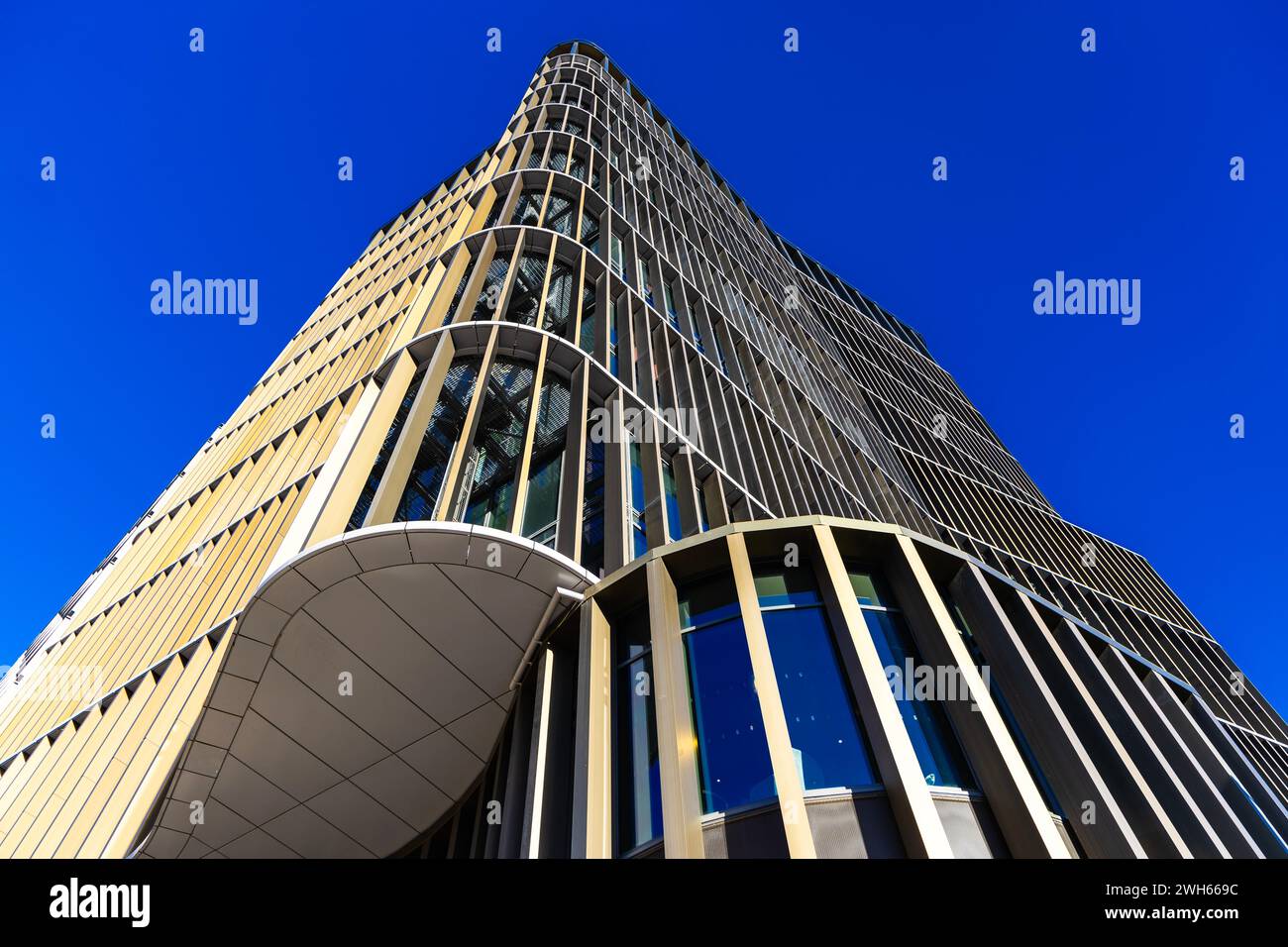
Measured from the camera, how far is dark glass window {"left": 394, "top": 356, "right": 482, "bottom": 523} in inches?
481

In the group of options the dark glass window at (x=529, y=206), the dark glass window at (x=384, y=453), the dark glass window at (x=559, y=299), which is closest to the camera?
the dark glass window at (x=384, y=453)

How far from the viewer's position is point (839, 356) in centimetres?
4119

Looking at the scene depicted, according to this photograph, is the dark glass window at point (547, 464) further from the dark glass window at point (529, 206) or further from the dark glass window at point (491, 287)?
the dark glass window at point (529, 206)

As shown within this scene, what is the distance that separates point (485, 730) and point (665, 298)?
1401 cm

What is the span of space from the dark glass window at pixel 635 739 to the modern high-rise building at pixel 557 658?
40 millimetres

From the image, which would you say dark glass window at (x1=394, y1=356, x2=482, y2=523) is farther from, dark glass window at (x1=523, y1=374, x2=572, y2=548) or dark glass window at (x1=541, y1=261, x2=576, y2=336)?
dark glass window at (x1=541, y1=261, x2=576, y2=336)

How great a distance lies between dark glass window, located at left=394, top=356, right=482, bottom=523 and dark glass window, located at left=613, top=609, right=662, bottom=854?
12.5ft

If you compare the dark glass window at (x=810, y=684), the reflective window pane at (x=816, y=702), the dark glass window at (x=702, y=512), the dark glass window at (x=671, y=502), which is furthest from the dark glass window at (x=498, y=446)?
the reflective window pane at (x=816, y=702)

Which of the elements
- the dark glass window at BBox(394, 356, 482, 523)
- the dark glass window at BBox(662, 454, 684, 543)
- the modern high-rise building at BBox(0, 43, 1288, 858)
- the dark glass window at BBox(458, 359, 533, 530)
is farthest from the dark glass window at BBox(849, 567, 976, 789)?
the dark glass window at BBox(394, 356, 482, 523)

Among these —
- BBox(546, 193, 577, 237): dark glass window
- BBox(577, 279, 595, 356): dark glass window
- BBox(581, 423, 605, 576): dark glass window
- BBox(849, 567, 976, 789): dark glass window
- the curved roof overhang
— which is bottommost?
BBox(849, 567, 976, 789): dark glass window

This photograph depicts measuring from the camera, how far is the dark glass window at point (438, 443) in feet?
40.1
